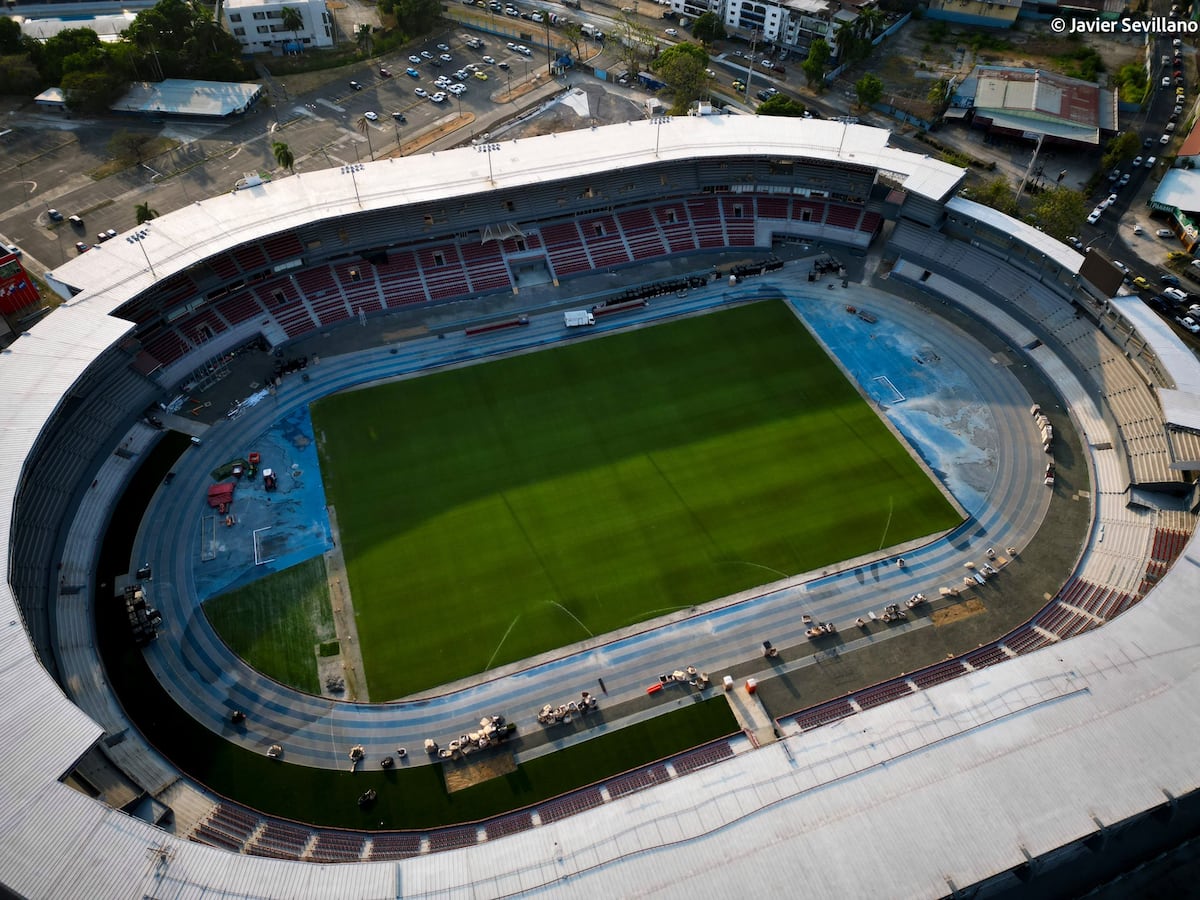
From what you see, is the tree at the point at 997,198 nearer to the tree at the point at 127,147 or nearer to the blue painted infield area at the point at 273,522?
the blue painted infield area at the point at 273,522

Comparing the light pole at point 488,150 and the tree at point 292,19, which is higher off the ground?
the tree at point 292,19

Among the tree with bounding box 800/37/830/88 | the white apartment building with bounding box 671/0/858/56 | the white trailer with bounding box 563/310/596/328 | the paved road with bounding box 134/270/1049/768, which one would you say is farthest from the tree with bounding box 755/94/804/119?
the paved road with bounding box 134/270/1049/768

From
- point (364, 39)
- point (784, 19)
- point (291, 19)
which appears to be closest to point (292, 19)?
point (291, 19)

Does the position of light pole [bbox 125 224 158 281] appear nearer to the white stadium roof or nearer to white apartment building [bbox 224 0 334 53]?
the white stadium roof

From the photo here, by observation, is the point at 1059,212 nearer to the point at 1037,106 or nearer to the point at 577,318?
the point at 1037,106

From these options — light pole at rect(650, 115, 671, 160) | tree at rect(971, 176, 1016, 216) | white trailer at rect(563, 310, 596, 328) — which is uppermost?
light pole at rect(650, 115, 671, 160)

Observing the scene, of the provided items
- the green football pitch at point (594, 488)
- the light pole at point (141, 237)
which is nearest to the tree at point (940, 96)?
the green football pitch at point (594, 488)
